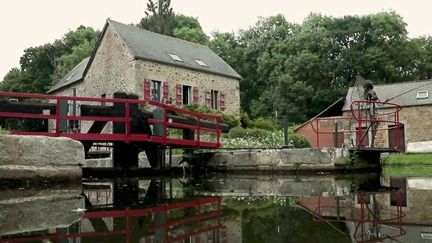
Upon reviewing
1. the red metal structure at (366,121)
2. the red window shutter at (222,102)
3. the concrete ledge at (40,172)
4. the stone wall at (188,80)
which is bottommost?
the concrete ledge at (40,172)

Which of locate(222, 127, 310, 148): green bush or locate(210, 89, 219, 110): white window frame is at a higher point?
locate(210, 89, 219, 110): white window frame

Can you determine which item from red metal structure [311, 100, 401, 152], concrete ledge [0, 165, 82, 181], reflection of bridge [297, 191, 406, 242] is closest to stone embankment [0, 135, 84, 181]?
concrete ledge [0, 165, 82, 181]

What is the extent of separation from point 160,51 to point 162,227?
2610 centimetres

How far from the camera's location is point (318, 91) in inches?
1629

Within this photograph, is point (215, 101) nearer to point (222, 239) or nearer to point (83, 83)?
point (83, 83)

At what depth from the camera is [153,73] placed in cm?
2756

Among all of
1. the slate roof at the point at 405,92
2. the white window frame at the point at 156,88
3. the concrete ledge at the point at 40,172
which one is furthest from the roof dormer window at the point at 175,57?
the concrete ledge at the point at 40,172

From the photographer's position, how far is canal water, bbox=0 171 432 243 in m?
3.53

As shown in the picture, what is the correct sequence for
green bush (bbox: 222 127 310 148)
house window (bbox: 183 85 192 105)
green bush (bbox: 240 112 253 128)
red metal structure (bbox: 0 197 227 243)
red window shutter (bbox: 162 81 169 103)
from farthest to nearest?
green bush (bbox: 240 112 253 128) → house window (bbox: 183 85 192 105) → red window shutter (bbox: 162 81 169 103) → green bush (bbox: 222 127 310 148) → red metal structure (bbox: 0 197 227 243)

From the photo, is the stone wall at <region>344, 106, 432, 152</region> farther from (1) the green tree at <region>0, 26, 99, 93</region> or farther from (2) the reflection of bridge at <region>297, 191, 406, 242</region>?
(1) the green tree at <region>0, 26, 99, 93</region>

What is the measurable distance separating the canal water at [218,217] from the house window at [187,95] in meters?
23.0

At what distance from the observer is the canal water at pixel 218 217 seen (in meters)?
3.53

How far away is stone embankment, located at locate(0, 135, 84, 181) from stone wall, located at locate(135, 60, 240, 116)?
1799 centimetres

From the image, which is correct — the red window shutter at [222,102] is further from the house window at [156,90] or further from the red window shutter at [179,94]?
the house window at [156,90]
